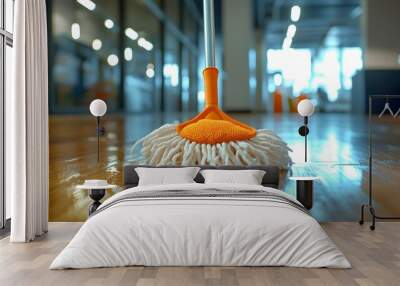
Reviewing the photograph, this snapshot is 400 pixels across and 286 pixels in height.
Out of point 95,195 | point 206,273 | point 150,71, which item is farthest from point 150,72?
point 206,273

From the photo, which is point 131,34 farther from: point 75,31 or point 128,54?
point 75,31

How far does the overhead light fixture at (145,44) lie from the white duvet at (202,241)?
957 cm

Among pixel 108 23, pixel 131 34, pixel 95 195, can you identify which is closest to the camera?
pixel 95 195

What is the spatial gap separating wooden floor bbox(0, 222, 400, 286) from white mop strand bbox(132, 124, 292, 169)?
3.46 feet

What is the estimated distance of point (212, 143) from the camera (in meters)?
4.50

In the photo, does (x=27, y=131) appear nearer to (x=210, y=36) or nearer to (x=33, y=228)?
(x=33, y=228)

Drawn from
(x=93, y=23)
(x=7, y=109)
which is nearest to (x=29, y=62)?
(x=7, y=109)

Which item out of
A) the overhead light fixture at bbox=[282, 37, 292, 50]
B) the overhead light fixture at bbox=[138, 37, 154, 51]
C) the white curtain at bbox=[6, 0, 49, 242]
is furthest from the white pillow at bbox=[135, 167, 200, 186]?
the overhead light fixture at bbox=[282, 37, 292, 50]

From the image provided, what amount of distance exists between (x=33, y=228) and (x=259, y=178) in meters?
1.39

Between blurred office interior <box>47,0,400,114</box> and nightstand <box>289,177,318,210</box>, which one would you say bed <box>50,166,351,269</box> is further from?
blurred office interior <box>47,0,400,114</box>

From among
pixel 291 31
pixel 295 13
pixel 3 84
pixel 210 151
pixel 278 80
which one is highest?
pixel 295 13

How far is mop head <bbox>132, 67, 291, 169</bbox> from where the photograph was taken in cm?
446

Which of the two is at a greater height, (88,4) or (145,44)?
(88,4)

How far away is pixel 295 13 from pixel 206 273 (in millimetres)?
12955
